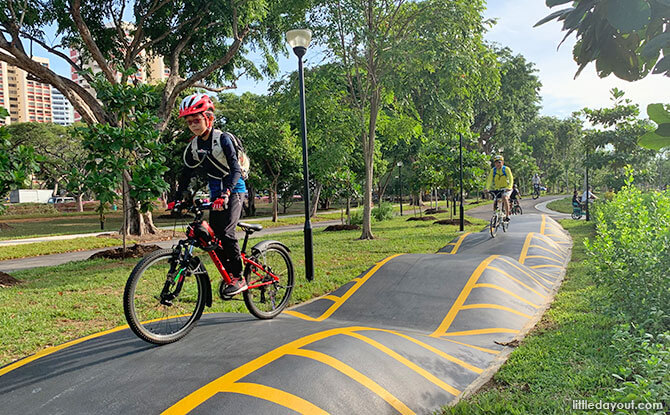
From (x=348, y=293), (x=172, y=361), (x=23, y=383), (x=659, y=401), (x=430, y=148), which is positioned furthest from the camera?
(x=430, y=148)

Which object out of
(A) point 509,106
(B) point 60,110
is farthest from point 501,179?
(B) point 60,110

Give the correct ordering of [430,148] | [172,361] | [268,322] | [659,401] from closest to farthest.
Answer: [659,401] < [172,361] < [268,322] < [430,148]

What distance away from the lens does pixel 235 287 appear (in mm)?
4340

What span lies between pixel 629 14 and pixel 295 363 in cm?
304

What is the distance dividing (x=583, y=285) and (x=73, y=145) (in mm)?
52248

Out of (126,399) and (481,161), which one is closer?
(126,399)

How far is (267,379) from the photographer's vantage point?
307 centimetres

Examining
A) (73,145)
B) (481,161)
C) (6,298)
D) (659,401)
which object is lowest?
(6,298)

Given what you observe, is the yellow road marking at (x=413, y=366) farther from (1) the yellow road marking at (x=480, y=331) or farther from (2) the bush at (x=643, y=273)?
(2) the bush at (x=643, y=273)

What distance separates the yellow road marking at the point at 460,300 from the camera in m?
5.07

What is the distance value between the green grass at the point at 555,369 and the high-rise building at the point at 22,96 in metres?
108

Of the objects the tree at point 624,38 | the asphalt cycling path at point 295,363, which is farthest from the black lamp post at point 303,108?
the tree at point 624,38

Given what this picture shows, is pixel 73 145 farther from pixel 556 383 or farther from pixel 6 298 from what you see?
pixel 556 383

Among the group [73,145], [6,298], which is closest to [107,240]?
[6,298]
